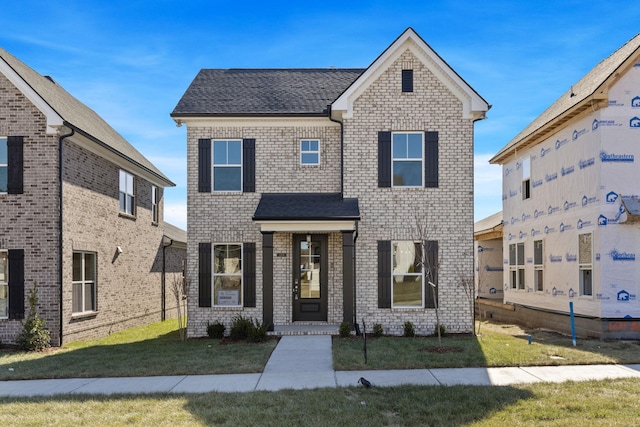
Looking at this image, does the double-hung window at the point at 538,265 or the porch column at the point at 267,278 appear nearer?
the porch column at the point at 267,278

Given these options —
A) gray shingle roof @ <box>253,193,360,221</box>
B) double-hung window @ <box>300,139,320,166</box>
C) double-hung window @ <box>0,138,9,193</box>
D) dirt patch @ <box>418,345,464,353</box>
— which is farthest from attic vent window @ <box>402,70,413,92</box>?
double-hung window @ <box>0,138,9,193</box>

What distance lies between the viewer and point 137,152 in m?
22.1

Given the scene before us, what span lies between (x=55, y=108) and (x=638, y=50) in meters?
15.3

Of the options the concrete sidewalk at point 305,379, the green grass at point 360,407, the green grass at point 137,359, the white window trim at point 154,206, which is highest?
the white window trim at point 154,206

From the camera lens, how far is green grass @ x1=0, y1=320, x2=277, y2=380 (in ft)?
33.7

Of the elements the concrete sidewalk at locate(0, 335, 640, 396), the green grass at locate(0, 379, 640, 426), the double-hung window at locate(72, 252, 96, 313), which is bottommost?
the concrete sidewalk at locate(0, 335, 640, 396)

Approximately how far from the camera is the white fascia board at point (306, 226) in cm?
1420

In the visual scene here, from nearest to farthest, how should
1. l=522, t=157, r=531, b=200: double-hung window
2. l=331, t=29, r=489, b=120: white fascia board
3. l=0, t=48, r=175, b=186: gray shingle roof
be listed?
l=0, t=48, r=175, b=186: gray shingle roof → l=331, t=29, r=489, b=120: white fascia board → l=522, t=157, r=531, b=200: double-hung window

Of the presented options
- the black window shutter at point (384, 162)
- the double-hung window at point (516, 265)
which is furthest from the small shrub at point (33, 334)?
the double-hung window at point (516, 265)

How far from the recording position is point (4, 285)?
14188mm

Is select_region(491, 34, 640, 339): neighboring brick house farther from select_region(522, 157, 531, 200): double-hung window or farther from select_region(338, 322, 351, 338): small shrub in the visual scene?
select_region(338, 322, 351, 338): small shrub

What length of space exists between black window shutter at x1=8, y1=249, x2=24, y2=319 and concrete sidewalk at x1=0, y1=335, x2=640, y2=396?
4650mm

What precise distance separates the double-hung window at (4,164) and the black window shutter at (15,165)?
127mm

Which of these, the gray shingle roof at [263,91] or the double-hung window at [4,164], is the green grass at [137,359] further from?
the gray shingle roof at [263,91]
